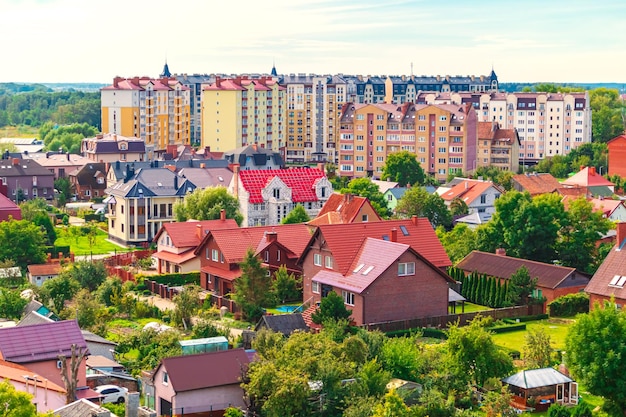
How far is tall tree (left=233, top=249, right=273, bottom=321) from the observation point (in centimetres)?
3494

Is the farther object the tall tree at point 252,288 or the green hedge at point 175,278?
the green hedge at point 175,278

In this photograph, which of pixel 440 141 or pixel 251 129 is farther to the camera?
pixel 251 129

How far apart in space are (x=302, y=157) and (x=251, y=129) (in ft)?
28.5

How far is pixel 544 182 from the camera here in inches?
2650

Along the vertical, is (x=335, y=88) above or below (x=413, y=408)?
above

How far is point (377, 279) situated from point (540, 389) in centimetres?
828

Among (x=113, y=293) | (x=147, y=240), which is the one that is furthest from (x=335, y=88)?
(x=113, y=293)

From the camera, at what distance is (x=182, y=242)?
43.5 m

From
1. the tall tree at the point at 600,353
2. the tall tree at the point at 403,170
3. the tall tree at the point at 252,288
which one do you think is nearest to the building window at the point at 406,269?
the tall tree at the point at 252,288

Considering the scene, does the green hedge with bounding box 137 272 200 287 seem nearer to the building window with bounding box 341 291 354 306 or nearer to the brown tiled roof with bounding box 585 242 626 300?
the building window with bounding box 341 291 354 306

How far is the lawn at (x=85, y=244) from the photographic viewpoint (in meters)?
51.0

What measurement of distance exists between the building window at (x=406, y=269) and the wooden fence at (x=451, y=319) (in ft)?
4.89

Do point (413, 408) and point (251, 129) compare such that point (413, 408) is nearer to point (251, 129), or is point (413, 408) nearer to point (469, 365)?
point (469, 365)

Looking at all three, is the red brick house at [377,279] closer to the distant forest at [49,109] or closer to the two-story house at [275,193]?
the two-story house at [275,193]
